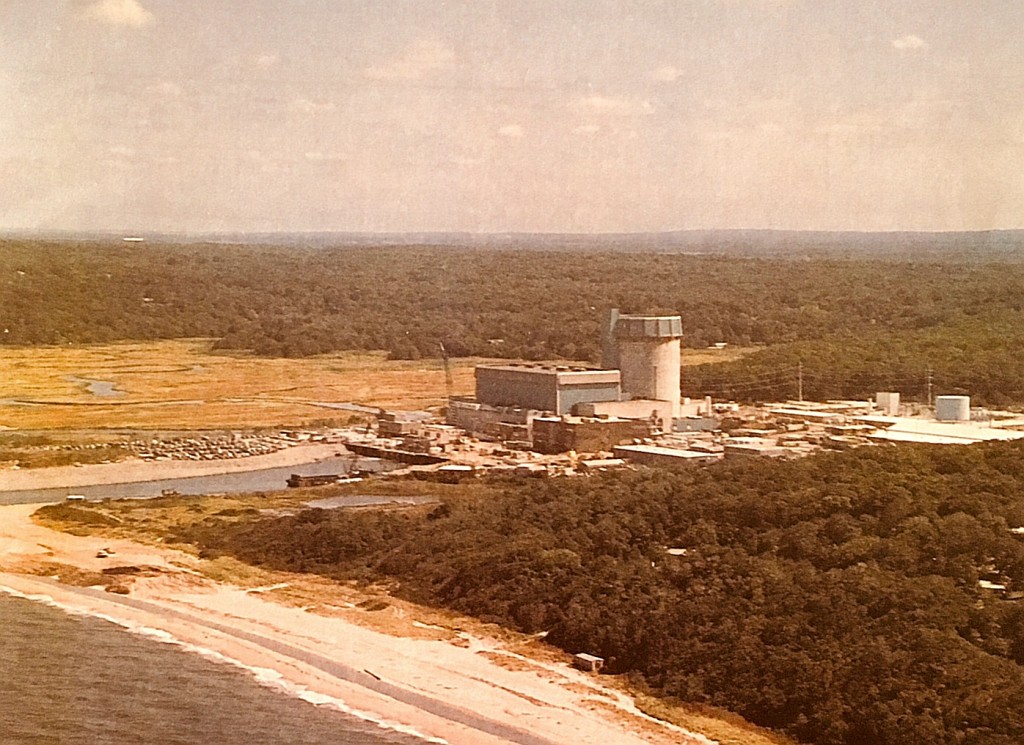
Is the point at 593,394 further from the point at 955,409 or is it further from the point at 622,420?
the point at 955,409

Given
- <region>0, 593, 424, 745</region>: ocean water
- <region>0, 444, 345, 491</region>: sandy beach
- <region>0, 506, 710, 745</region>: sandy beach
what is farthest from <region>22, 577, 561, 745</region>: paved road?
<region>0, 444, 345, 491</region>: sandy beach

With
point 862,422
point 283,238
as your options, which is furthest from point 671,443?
point 283,238

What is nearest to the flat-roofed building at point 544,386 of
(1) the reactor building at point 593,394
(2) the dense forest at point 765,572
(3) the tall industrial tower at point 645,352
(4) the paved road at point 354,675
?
(1) the reactor building at point 593,394

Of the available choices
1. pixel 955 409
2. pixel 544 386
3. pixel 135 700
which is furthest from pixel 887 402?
pixel 135 700

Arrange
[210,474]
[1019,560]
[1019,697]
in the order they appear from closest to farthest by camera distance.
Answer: [1019,697] < [1019,560] < [210,474]

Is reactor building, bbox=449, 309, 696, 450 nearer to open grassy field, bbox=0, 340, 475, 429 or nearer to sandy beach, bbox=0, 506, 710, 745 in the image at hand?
open grassy field, bbox=0, 340, 475, 429

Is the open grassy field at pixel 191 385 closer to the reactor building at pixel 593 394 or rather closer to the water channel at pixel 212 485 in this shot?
the reactor building at pixel 593 394

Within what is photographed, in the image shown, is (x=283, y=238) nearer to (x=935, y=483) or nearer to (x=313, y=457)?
(x=313, y=457)
